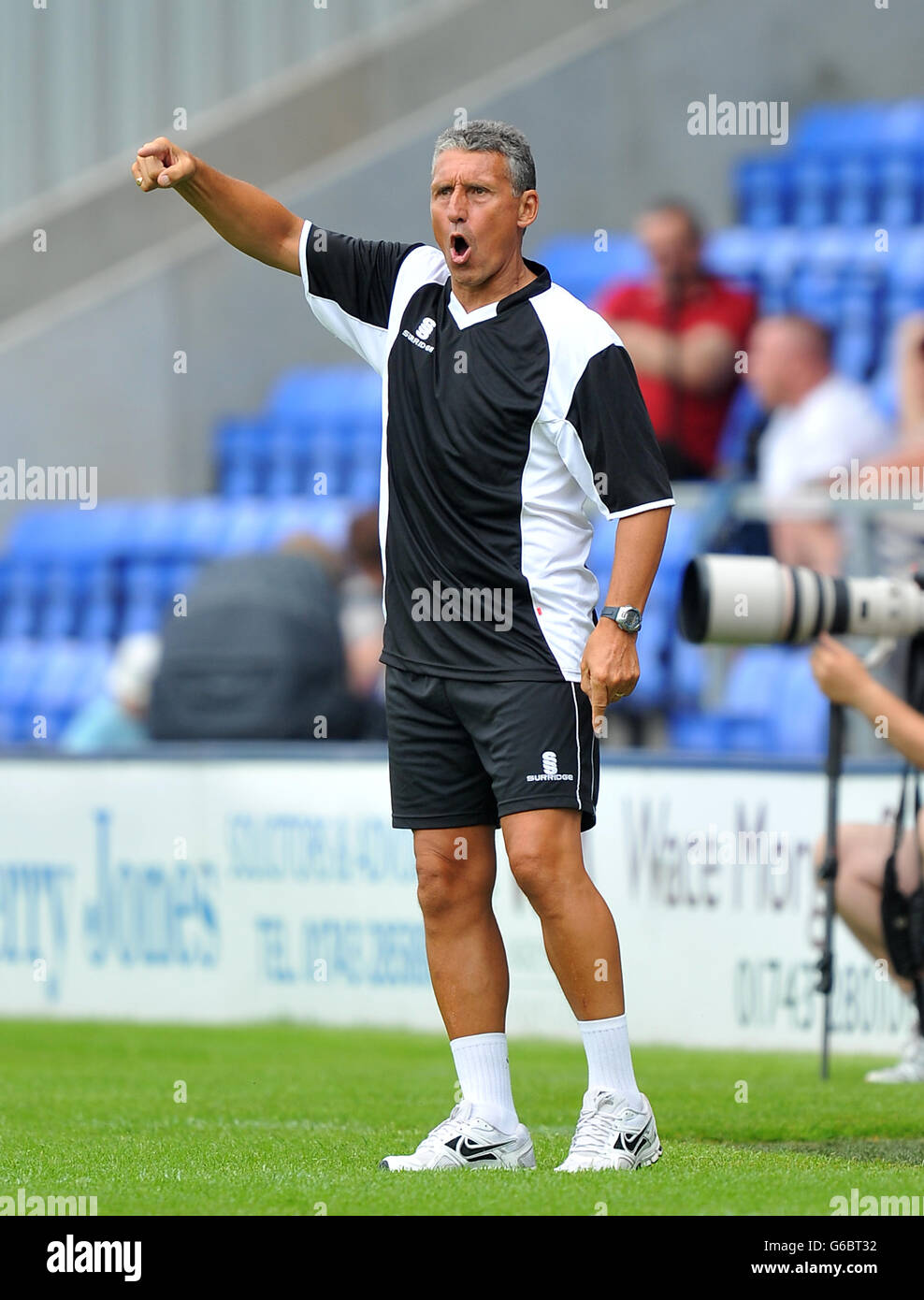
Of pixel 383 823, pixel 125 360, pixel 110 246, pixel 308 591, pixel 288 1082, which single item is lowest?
pixel 288 1082

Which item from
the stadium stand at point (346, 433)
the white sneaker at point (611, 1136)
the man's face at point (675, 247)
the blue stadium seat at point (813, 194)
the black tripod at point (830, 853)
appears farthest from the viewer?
the blue stadium seat at point (813, 194)

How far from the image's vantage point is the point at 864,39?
13.7 m

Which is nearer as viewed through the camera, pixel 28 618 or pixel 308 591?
pixel 308 591

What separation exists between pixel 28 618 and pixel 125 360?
1.96 m

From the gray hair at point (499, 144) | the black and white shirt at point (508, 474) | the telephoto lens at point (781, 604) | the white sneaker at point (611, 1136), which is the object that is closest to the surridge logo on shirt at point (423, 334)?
the black and white shirt at point (508, 474)

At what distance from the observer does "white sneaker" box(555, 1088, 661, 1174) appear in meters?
4.01

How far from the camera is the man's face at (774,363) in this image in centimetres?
1080

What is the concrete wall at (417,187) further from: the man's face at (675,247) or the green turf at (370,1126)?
the green turf at (370,1126)

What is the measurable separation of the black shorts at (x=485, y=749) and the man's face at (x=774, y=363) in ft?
22.4

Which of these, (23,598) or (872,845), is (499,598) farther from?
(23,598)

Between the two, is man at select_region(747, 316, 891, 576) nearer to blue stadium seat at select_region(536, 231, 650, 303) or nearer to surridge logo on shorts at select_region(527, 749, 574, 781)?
blue stadium seat at select_region(536, 231, 650, 303)
